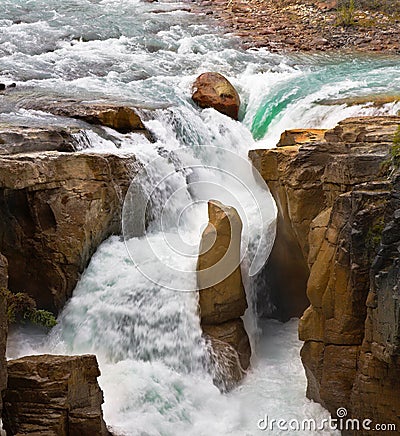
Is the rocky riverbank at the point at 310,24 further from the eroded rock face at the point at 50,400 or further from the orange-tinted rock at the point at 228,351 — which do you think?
the eroded rock face at the point at 50,400

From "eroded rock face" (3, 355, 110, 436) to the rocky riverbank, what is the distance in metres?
14.6

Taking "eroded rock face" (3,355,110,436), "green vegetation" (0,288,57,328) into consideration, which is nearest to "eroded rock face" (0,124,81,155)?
"green vegetation" (0,288,57,328)

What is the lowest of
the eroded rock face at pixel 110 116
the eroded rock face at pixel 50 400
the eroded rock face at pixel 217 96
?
the eroded rock face at pixel 50 400

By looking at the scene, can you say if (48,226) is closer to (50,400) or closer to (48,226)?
(48,226)

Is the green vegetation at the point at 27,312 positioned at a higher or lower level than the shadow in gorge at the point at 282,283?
lower

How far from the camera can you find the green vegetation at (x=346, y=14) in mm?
20014

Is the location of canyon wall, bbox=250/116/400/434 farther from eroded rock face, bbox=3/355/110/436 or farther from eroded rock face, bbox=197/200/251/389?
eroded rock face, bbox=3/355/110/436

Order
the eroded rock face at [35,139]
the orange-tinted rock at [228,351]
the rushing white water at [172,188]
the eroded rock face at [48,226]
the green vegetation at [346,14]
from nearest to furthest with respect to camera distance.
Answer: the rushing white water at [172,188] < the orange-tinted rock at [228,351] < the eroded rock face at [48,226] < the eroded rock face at [35,139] < the green vegetation at [346,14]

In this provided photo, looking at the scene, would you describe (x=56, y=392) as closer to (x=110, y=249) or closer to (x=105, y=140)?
(x=110, y=249)

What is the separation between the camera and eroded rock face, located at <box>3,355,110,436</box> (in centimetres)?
532

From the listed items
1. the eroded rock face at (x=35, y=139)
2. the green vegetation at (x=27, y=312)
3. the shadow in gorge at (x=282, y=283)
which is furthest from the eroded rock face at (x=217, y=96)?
the green vegetation at (x=27, y=312)

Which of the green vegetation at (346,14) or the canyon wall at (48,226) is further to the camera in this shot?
the green vegetation at (346,14)

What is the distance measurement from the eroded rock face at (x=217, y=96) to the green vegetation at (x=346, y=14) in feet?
26.1

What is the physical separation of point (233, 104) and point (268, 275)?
5.73 meters
